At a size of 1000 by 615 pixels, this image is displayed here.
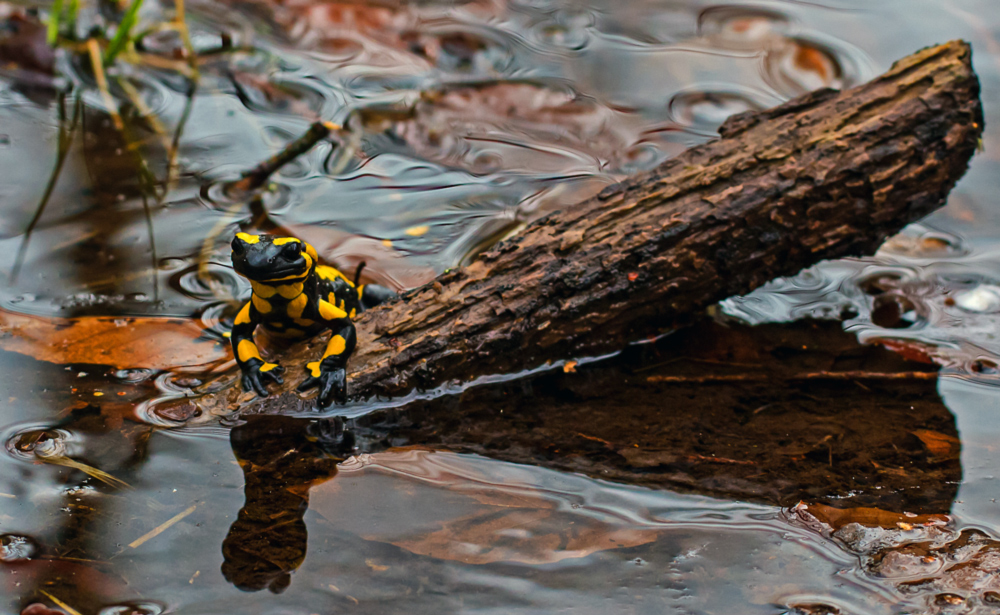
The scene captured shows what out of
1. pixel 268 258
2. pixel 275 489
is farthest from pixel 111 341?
pixel 275 489

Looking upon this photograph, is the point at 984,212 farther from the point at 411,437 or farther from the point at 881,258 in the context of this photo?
the point at 411,437

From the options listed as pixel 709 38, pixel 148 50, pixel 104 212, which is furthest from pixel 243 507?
pixel 709 38

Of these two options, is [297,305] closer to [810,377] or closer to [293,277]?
[293,277]

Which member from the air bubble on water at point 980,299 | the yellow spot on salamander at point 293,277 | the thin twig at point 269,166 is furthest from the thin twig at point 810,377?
the thin twig at point 269,166

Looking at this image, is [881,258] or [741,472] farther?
[881,258]

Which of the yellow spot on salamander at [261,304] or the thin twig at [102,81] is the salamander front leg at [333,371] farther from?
the thin twig at [102,81]
